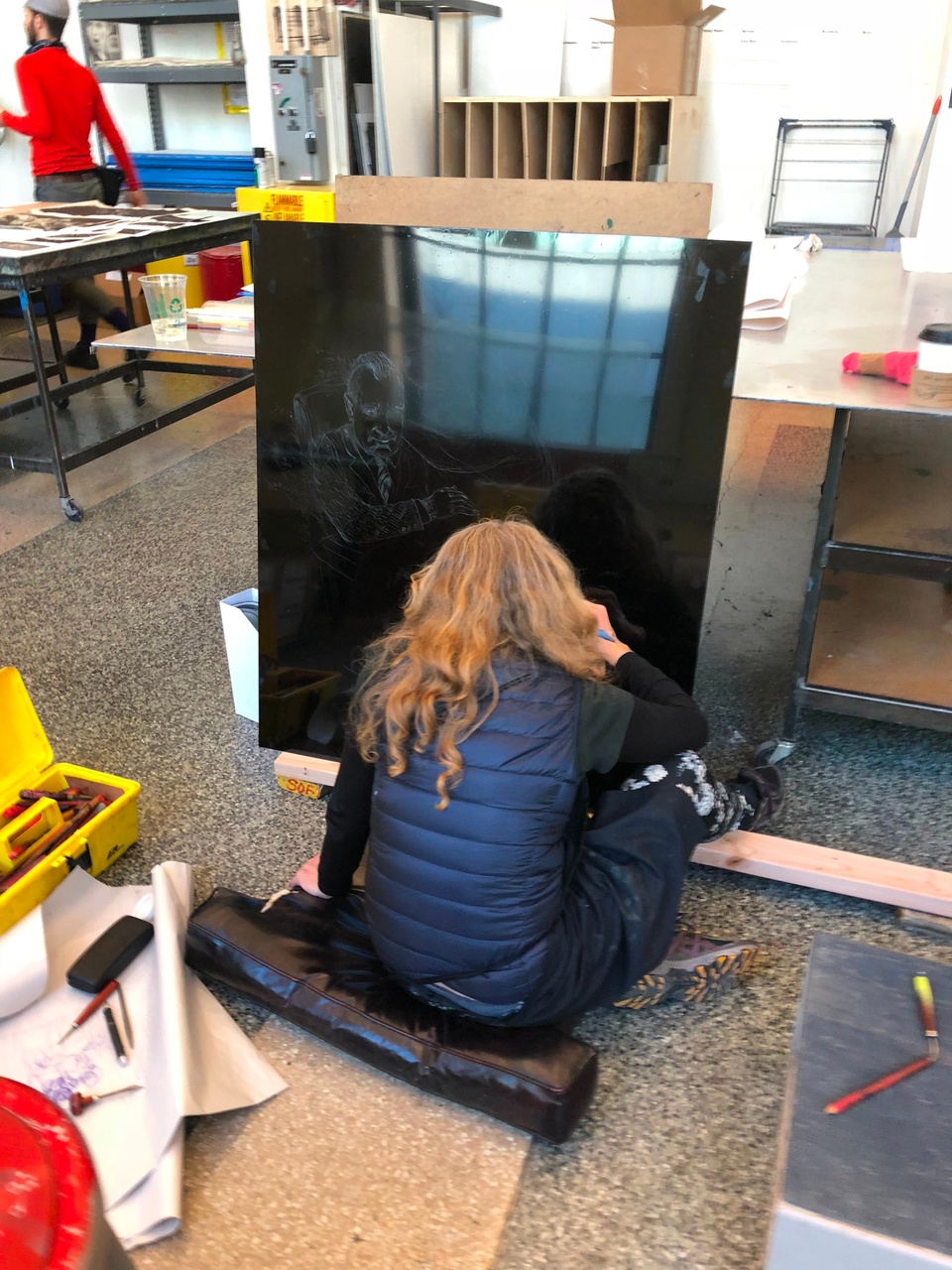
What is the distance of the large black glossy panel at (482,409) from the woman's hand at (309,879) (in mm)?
477

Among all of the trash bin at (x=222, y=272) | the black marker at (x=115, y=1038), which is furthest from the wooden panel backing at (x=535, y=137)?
the black marker at (x=115, y=1038)

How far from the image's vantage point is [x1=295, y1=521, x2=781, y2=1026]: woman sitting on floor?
1.22 meters

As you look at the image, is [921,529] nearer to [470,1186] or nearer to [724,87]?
[470,1186]

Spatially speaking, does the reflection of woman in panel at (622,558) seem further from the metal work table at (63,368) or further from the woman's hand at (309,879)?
the metal work table at (63,368)

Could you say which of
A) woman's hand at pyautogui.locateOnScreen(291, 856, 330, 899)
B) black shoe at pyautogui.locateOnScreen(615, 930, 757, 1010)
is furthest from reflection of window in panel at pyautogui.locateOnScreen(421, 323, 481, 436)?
black shoe at pyautogui.locateOnScreen(615, 930, 757, 1010)

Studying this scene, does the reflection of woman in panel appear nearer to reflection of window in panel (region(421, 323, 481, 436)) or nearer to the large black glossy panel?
the large black glossy panel

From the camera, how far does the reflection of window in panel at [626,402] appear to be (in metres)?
1.62

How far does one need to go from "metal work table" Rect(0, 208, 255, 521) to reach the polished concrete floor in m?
0.26

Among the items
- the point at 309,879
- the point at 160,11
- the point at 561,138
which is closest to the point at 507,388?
the point at 309,879

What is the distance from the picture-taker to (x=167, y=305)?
2873 millimetres

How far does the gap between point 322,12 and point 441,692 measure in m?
4.32

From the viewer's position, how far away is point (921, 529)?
193cm

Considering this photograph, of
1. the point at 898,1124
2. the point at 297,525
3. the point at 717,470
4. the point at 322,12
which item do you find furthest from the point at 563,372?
the point at 322,12

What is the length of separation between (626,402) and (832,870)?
0.89 m
